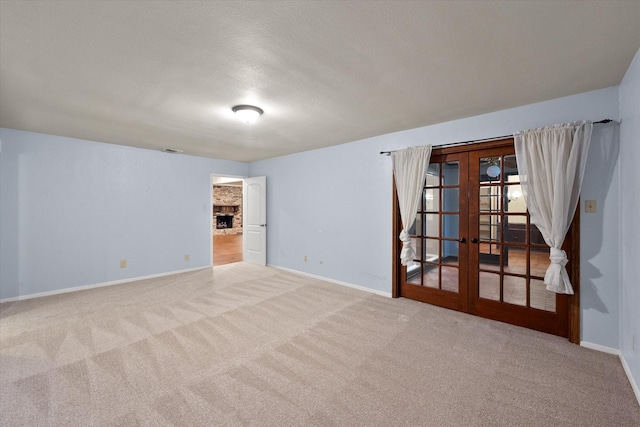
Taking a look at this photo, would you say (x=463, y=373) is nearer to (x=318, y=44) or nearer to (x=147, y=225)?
(x=318, y=44)

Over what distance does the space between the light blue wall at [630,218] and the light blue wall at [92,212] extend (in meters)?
6.01

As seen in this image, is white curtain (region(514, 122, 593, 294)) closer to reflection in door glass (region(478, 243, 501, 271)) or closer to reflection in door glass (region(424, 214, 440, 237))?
reflection in door glass (region(478, 243, 501, 271))

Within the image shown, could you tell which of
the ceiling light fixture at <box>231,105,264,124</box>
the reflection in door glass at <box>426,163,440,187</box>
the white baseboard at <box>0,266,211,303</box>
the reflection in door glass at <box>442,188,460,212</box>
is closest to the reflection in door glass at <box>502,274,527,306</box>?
the reflection in door glass at <box>442,188,460,212</box>

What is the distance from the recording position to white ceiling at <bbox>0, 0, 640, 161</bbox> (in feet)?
5.04

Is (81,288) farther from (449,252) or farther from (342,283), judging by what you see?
(449,252)

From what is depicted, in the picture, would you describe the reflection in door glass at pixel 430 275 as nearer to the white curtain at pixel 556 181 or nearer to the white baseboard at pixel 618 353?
the white curtain at pixel 556 181

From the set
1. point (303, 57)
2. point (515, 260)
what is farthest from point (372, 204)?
point (303, 57)

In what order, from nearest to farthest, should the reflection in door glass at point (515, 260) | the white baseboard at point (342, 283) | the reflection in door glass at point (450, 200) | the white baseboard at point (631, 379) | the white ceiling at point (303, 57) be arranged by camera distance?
the white ceiling at point (303, 57) → the white baseboard at point (631, 379) → the reflection in door glass at point (515, 260) → the reflection in door glass at point (450, 200) → the white baseboard at point (342, 283)

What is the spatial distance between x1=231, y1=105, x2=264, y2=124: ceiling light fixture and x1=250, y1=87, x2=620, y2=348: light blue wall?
1902mm

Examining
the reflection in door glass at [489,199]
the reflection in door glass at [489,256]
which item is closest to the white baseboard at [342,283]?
the reflection in door glass at [489,256]

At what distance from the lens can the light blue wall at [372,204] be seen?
8.17 feet

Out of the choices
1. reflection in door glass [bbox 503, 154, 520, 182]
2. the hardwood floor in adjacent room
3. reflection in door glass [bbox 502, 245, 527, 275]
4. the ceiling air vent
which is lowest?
the hardwood floor in adjacent room

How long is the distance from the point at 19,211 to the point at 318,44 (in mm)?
4734

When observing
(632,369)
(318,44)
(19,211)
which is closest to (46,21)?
(318,44)
